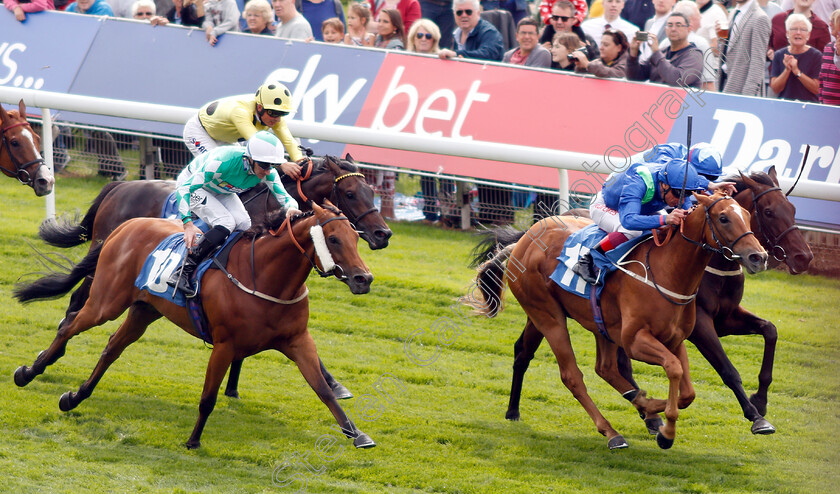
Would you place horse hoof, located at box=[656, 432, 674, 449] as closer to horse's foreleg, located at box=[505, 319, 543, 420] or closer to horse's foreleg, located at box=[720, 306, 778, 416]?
horse's foreleg, located at box=[720, 306, 778, 416]

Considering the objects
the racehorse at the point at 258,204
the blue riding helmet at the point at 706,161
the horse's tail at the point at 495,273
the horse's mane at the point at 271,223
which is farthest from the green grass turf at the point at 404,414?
the blue riding helmet at the point at 706,161

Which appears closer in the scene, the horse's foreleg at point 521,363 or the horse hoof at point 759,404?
the horse hoof at point 759,404

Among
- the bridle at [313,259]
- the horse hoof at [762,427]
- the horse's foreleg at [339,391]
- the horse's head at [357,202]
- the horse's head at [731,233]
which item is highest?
the horse's head at [731,233]

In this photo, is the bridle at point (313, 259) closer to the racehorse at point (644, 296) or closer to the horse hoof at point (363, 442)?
the horse hoof at point (363, 442)

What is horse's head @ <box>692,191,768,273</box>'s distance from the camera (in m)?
5.39

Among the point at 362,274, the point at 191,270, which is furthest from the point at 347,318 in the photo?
the point at 362,274

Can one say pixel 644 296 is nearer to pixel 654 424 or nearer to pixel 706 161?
pixel 706 161

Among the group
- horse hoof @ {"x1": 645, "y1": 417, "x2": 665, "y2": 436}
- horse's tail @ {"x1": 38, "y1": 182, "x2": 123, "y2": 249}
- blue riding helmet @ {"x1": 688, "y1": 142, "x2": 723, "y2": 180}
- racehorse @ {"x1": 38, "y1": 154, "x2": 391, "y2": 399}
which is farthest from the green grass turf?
blue riding helmet @ {"x1": 688, "y1": 142, "x2": 723, "y2": 180}

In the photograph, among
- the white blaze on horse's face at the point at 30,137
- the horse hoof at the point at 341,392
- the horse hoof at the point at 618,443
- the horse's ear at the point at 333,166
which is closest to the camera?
the horse hoof at the point at 618,443

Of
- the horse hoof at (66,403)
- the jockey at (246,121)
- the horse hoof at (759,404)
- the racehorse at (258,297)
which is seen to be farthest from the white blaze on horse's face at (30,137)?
the horse hoof at (759,404)

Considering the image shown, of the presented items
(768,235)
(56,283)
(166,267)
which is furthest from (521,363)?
(56,283)

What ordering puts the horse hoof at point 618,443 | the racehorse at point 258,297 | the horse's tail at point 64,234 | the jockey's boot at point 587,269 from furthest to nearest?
the horse's tail at point 64,234
the jockey's boot at point 587,269
the horse hoof at point 618,443
the racehorse at point 258,297

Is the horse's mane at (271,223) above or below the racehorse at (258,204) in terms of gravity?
above

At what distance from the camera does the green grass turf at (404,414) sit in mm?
5797
